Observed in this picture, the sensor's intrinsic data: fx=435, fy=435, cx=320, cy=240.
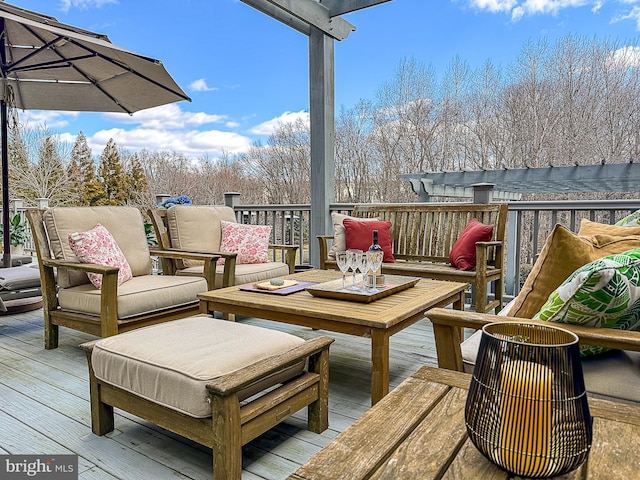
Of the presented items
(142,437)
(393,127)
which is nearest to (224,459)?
(142,437)

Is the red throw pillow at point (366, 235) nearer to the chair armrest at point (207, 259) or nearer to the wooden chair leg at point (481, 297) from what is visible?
the wooden chair leg at point (481, 297)

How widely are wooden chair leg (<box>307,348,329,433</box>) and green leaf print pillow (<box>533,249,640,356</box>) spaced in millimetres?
896

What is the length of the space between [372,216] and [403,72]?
496 cm

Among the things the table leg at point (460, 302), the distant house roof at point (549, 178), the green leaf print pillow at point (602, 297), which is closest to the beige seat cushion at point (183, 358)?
the green leaf print pillow at point (602, 297)

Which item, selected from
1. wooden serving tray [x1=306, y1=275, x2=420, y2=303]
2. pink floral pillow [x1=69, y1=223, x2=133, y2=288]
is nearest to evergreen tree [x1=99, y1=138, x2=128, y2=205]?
pink floral pillow [x1=69, y1=223, x2=133, y2=288]

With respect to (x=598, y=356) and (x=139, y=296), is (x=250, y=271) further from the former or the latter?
(x=598, y=356)

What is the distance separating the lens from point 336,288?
248 cm

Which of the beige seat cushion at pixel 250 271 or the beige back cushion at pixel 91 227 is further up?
the beige back cushion at pixel 91 227

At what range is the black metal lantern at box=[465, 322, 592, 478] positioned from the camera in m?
0.67

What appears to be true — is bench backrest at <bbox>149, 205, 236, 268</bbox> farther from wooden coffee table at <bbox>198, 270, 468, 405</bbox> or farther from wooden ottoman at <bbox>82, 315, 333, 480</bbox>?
wooden ottoman at <bbox>82, 315, 333, 480</bbox>

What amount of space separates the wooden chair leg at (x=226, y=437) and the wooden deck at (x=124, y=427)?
17cm

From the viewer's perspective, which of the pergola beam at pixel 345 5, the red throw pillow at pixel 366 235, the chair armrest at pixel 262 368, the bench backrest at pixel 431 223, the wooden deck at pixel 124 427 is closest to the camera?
the chair armrest at pixel 262 368

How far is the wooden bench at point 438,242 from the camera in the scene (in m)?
3.37

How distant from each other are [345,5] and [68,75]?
2.83m
